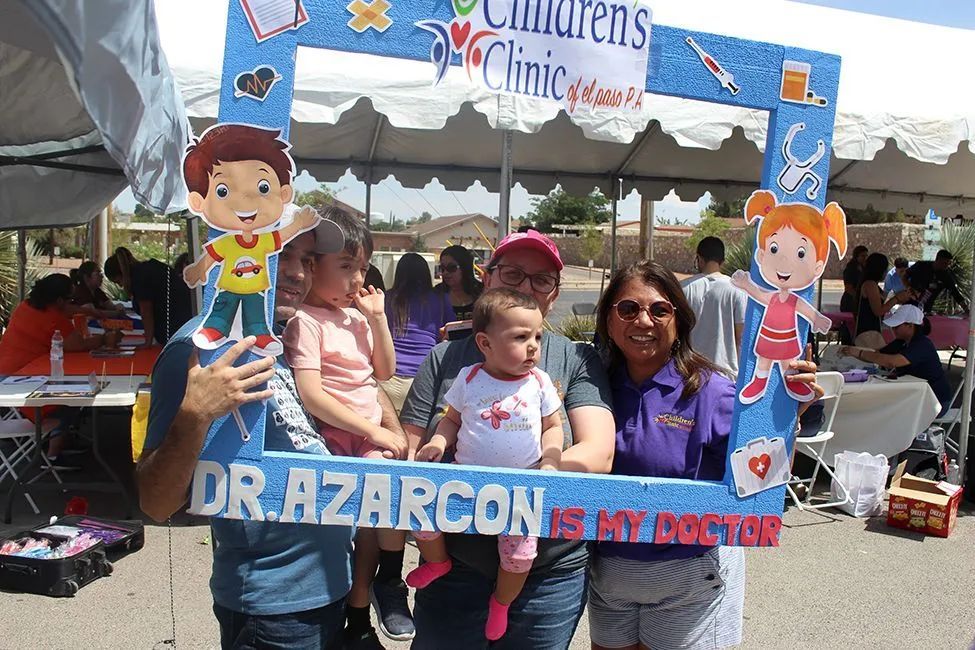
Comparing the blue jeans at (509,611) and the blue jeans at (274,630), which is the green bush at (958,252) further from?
the blue jeans at (274,630)

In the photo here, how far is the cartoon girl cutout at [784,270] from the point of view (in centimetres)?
170

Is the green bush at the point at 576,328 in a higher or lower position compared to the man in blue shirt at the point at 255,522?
lower

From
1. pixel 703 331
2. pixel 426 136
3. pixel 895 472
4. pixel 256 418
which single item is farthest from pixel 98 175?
pixel 895 472

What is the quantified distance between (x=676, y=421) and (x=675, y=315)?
0.30 meters

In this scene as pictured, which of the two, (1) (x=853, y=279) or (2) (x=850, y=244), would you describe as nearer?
(1) (x=853, y=279)

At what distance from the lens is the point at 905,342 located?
6.45 metres

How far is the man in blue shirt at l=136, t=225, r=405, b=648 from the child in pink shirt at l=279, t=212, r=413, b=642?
0.38ft

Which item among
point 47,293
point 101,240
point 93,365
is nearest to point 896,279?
point 93,365

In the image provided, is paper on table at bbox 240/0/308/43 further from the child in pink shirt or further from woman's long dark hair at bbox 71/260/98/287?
woman's long dark hair at bbox 71/260/98/287

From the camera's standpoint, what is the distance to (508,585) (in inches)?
71.3

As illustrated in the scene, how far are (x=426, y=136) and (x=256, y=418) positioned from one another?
675cm

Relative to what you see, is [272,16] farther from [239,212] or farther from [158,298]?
[158,298]

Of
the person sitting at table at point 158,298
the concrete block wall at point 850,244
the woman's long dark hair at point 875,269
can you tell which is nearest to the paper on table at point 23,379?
the person sitting at table at point 158,298

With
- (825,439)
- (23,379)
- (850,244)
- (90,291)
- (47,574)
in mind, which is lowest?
(47,574)
